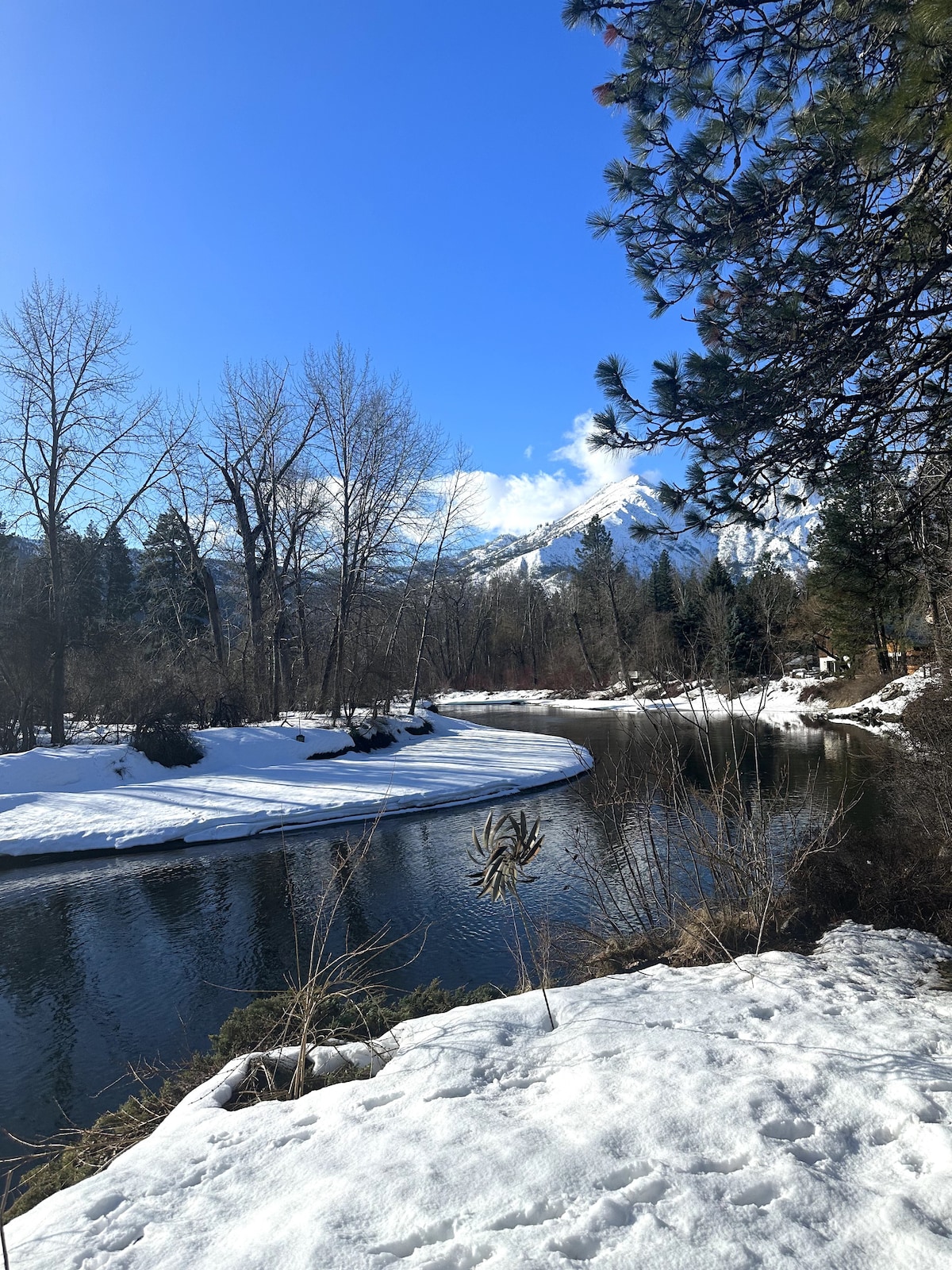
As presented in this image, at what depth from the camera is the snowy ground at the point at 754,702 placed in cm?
A: 1337

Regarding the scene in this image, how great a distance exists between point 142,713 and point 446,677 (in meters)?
44.9

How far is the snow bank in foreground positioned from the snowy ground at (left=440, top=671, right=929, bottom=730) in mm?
3048

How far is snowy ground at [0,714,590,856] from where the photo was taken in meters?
13.2

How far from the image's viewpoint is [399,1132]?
2.93 meters

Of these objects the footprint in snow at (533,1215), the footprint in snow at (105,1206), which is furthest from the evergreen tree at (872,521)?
the footprint in snow at (105,1206)

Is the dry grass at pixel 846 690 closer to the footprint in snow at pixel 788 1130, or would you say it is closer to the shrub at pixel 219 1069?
the shrub at pixel 219 1069

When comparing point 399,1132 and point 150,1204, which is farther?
point 399,1132

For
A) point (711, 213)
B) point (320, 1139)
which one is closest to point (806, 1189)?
point (320, 1139)

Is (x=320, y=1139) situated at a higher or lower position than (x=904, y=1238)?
lower

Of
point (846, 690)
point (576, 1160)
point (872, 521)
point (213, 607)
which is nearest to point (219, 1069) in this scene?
point (576, 1160)

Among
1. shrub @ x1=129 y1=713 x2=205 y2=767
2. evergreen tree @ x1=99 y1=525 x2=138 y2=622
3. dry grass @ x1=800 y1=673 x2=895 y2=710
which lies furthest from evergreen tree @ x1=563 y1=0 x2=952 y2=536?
evergreen tree @ x1=99 y1=525 x2=138 y2=622

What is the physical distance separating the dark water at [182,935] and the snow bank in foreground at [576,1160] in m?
2.03

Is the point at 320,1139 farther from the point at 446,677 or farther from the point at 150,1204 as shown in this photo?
the point at 446,677

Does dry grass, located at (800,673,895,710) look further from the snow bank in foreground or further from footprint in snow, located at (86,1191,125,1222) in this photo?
footprint in snow, located at (86,1191,125,1222)
